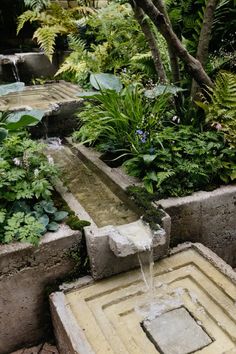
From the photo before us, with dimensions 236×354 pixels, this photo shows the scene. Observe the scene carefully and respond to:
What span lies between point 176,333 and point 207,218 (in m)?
1.11

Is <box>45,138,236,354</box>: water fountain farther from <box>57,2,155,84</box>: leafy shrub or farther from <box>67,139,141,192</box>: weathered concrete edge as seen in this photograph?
<box>57,2,155,84</box>: leafy shrub

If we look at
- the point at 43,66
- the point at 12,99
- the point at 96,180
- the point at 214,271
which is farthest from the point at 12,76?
the point at 214,271

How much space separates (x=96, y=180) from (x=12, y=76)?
12.1 ft

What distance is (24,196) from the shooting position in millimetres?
2650

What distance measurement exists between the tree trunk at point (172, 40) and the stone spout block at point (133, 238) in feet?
5.49

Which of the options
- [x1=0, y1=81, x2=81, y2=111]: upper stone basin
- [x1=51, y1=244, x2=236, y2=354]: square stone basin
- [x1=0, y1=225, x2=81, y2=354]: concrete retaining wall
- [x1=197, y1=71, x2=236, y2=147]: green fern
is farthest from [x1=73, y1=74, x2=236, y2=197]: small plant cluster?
[x1=0, y1=81, x2=81, y2=111]: upper stone basin

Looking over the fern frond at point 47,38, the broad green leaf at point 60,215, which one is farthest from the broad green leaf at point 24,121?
the fern frond at point 47,38

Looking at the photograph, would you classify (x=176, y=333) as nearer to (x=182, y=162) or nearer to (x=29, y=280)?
(x=29, y=280)

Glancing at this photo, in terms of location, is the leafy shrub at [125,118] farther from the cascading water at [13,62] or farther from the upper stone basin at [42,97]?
the cascading water at [13,62]

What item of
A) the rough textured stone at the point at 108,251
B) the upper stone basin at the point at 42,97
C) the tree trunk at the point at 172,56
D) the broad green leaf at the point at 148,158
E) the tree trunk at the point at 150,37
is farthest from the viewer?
the upper stone basin at the point at 42,97

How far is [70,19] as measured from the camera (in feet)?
22.2

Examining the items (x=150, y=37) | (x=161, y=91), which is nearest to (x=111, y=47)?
(x=150, y=37)

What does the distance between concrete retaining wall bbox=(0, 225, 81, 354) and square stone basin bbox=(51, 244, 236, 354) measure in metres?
0.16

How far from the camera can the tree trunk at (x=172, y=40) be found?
317 centimetres
